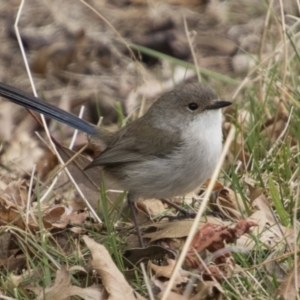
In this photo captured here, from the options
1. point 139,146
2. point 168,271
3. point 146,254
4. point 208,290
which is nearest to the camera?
point 208,290

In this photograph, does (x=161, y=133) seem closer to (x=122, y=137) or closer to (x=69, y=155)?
(x=122, y=137)

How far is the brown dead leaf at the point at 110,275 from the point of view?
3764 millimetres

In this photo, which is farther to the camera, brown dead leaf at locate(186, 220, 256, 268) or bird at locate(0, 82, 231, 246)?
bird at locate(0, 82, 231, 246)

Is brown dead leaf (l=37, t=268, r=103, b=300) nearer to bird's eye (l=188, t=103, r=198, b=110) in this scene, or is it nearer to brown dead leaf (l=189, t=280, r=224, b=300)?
brown dead leaf (l=189, t=280, r=224, b=300)

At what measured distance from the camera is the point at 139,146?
5125 millimetres

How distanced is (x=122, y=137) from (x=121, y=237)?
81cm

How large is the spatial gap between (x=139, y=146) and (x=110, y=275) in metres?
1.41

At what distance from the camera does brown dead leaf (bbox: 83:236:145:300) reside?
3764 millimetres

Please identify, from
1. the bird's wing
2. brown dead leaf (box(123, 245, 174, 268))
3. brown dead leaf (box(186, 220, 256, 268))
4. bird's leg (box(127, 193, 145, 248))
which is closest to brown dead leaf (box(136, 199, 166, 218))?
bird's leg (box(127, 193, 145, 248))

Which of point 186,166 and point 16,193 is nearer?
point 186,166

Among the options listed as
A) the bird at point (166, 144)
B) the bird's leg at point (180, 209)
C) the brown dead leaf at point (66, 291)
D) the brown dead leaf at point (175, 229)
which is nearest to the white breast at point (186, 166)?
the bird at point (166, 144)

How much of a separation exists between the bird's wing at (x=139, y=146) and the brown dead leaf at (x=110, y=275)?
1106 millimetres

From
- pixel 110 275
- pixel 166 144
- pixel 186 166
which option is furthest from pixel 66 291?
pixel 166 144

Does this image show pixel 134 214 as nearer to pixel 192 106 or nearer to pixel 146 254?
pixel 146 254
